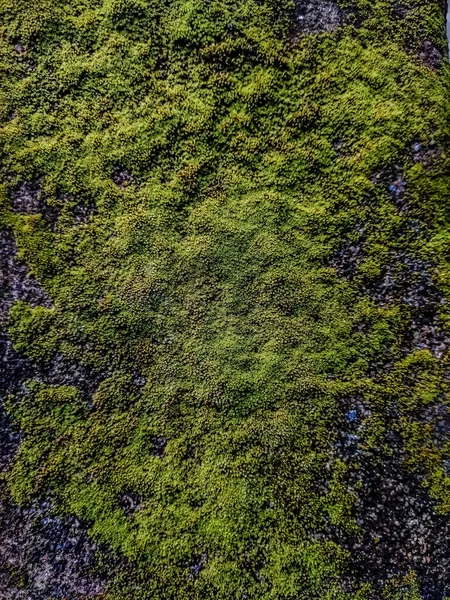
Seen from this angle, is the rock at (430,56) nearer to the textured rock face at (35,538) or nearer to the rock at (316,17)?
the rock at (316,17)

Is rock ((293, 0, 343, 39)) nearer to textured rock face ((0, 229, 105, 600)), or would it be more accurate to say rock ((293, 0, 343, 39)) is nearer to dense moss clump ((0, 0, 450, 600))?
dense moss clump ((0, 0, 450, 600))

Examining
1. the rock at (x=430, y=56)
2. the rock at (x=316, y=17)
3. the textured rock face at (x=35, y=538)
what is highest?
the rock at (x=316, y=17)

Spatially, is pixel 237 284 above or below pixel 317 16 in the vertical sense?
below

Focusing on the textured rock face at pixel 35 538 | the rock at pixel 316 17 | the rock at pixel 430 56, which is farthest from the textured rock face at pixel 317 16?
the textured rock face at pixel 35 538

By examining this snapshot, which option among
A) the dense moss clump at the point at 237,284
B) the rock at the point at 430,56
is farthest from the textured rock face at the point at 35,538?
the rock at the point at 430,56

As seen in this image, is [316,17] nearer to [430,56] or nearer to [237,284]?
[430,56]

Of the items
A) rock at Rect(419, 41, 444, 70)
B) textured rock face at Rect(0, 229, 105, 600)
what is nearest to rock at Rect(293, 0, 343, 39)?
rock at Rect(419, 41, 444, 70)

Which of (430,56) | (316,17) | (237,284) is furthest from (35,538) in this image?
(430,56)

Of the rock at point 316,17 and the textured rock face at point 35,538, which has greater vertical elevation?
the rock at point 316,17


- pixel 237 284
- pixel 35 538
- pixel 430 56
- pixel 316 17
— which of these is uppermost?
pixel 316 17

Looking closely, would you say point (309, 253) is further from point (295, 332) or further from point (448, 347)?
point (448, 347)
